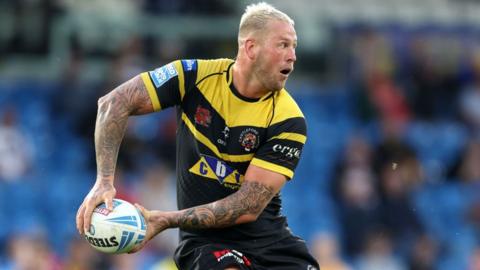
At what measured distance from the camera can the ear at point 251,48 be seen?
22.3ft

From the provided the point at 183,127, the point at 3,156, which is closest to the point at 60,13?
the point at 3,156

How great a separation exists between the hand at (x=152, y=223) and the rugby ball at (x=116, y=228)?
4cm

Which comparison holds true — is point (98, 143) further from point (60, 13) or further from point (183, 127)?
point (60, 13)

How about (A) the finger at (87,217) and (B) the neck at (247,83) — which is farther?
Result: (B) the neck at (247,83)

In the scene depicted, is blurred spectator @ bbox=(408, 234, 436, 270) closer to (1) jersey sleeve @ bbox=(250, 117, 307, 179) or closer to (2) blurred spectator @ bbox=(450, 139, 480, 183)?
(2) blurred spectator @ bbox=(450, 139, 480, 183)

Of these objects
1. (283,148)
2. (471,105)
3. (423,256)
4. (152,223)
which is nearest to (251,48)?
(283,148)

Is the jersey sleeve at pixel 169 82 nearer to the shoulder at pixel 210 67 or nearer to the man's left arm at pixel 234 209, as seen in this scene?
the shoulder at pixel 210 67

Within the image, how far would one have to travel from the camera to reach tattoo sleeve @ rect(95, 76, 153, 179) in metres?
6.68

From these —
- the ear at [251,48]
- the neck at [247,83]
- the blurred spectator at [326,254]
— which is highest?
the ear at [251,48]

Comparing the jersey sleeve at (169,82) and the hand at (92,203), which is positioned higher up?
the jersey sleeve at (169,82)

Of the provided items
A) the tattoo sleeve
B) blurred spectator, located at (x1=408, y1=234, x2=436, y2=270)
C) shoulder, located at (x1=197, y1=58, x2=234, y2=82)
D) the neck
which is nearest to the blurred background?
blurred spectator, located at (x1=408, y1=234, x2=436, y2=270)

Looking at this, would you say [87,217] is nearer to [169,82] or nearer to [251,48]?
[169,82]

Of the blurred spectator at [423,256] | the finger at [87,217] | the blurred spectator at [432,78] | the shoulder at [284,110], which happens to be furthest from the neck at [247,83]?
the blurred spectator at [432,78]

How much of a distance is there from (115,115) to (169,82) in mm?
397
